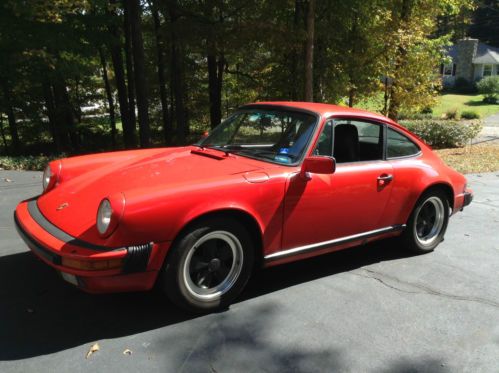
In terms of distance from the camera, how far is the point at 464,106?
3862 cm


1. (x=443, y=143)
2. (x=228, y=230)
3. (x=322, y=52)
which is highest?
(x=322, y=52)

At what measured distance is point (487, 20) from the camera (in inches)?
2586

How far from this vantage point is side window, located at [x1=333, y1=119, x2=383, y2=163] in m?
Answer: 4.01

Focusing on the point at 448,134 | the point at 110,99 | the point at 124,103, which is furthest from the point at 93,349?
the point at 110,99

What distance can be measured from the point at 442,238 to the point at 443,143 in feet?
38.3

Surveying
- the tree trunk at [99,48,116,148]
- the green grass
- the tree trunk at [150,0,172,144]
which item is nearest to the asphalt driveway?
the tree trunk at [150,0,172,144]

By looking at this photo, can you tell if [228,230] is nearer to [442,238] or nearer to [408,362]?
[408,362]

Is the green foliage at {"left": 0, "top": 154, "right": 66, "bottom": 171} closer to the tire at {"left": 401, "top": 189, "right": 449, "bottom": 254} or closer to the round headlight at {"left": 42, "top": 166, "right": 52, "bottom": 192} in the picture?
the round headlight at {"left": 42, "top": 166, "right": 52, "bottom": 192}

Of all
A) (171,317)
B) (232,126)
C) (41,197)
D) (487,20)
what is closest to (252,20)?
(232,126)

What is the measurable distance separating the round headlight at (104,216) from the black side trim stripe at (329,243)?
4.04 ft

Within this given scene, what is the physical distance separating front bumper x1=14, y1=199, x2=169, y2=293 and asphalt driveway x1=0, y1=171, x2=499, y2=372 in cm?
36

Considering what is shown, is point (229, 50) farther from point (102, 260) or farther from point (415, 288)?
point (102, 260)

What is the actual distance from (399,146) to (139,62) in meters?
9.32

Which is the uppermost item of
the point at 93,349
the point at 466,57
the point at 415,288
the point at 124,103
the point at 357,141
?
the point at 466,57
